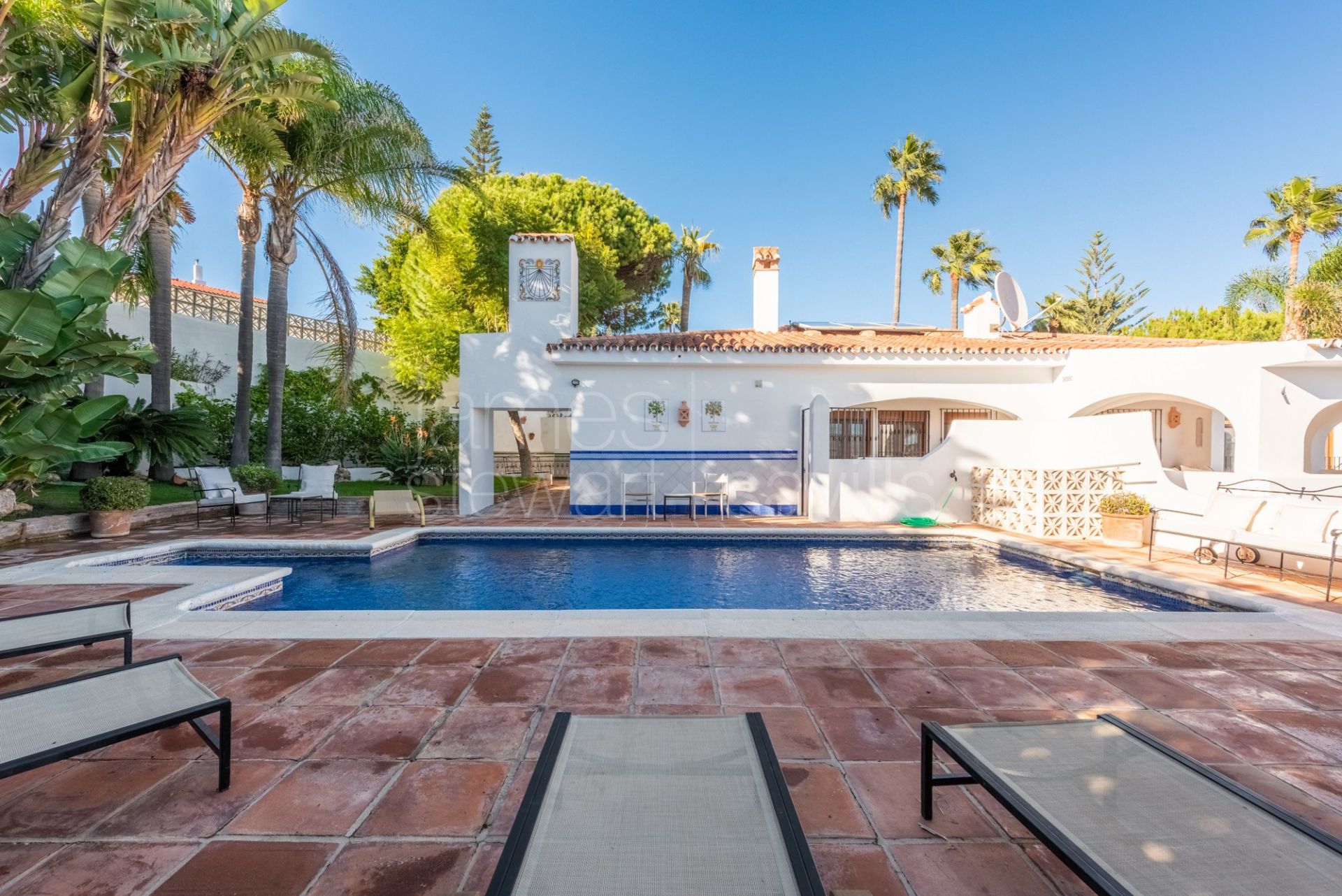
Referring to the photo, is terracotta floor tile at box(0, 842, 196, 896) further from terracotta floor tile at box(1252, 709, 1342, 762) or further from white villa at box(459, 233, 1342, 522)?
white villa at box(459, 233, 1342, 522)

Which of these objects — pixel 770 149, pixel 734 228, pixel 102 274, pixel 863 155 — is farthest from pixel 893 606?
pixel 863 155

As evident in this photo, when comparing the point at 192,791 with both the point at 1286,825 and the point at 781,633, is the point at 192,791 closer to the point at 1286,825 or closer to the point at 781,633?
the point at 781,633

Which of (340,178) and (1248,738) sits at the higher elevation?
(340,178)

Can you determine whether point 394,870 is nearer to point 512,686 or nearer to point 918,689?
point 512,686

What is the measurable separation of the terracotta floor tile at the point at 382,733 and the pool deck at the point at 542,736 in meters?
0.02

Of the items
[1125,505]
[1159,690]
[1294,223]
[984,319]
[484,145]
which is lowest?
[1159,690]

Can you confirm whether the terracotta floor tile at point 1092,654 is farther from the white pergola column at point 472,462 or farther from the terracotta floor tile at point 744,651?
the white pergola column at point 472,462

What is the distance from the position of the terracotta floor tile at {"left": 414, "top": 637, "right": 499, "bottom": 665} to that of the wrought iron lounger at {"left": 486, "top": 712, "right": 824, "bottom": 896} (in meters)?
1.99

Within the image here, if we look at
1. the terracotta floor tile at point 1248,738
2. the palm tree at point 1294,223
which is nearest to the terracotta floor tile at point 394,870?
the terracotta floor tile at point 1248,738

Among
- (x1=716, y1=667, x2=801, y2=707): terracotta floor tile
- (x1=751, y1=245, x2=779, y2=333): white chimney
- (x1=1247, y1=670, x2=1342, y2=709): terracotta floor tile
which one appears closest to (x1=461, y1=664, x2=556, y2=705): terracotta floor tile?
(x1=716, y1=667, x2=801, y2=707): terracotta floor tile

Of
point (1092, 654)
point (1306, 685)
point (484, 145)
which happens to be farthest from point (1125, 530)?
point (484, 145)

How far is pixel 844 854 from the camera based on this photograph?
2129 mm

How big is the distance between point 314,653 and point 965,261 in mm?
36051

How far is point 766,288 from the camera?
15578 mm
